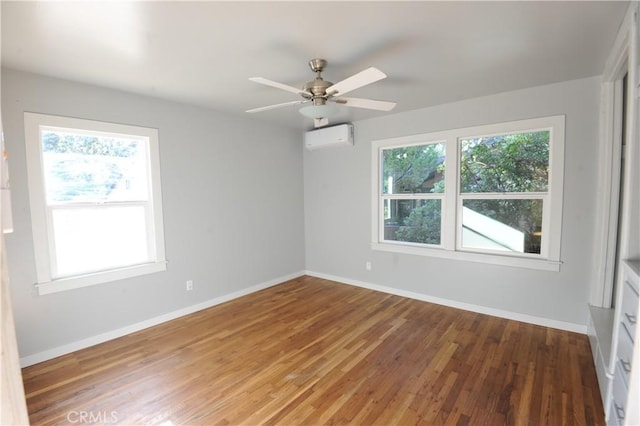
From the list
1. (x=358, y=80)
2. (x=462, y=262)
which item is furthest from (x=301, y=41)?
(x=462, y=262)

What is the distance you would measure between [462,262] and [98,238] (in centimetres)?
395

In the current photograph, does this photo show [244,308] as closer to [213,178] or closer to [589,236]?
[213,178]

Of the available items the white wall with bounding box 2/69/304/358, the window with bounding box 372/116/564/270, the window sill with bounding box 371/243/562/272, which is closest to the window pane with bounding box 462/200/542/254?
the window with bounding box 372/116/564/270

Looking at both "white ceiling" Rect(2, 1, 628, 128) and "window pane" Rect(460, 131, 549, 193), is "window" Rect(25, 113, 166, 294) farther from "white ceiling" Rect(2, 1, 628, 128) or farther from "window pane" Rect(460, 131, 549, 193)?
"window pane" Rect(460, 131, 549, 193)

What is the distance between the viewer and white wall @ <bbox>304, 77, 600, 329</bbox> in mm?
2924

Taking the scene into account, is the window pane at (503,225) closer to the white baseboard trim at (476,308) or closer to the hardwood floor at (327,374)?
the white baseboard trim at (476,308)

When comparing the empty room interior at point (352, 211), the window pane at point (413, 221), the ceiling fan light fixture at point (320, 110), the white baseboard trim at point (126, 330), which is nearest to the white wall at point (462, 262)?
the empty room interior at point (352, 211)

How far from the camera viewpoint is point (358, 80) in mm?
2074

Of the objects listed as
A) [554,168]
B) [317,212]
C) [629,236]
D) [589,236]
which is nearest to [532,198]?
[554,168]

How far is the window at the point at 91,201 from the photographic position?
8.63ft

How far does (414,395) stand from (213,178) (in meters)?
3.14

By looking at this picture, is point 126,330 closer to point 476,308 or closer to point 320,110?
point 320,110

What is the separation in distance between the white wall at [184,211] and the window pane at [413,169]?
1.52 m

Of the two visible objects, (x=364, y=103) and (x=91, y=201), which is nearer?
(x=364, y=103)
